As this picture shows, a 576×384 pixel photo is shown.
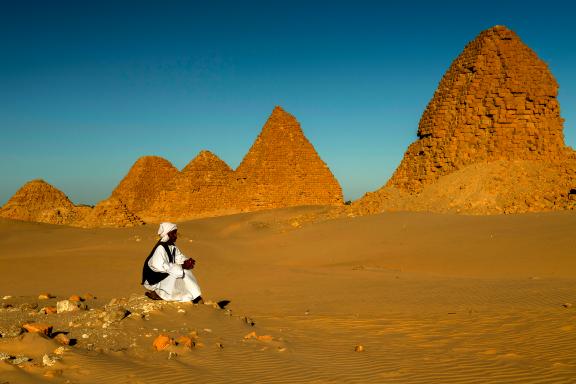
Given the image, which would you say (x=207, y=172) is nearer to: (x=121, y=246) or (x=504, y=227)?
(x=121, y=246)

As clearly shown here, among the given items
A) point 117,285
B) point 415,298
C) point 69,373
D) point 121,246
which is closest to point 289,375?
point 69,373

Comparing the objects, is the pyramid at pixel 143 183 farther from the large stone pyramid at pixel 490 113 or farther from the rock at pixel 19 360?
the rock at pixel 19 360

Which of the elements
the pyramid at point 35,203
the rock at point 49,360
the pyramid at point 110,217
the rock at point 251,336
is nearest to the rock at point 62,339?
the rock at point 49,360

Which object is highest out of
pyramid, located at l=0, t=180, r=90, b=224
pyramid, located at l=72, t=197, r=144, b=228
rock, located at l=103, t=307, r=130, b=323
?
pyramid, located at l=0, t=180, r=90, b=224

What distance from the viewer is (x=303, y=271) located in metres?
15.4

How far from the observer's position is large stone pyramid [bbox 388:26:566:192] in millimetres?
23672

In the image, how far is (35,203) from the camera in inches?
1987

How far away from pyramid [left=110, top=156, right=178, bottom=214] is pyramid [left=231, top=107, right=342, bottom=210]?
1684 cm

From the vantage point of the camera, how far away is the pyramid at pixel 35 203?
158ft

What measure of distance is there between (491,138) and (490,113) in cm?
104

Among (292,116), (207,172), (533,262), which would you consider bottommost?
(533,262)

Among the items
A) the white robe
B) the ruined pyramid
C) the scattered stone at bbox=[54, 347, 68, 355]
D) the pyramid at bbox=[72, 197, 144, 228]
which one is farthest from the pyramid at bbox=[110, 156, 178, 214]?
the scattered stone at bbox=[54, 347, 68, 355]

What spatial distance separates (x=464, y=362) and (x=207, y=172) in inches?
1943

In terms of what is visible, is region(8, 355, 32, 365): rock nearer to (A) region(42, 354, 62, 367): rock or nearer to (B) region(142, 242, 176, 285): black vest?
(A) region(42, 354, 62, 367): rock
